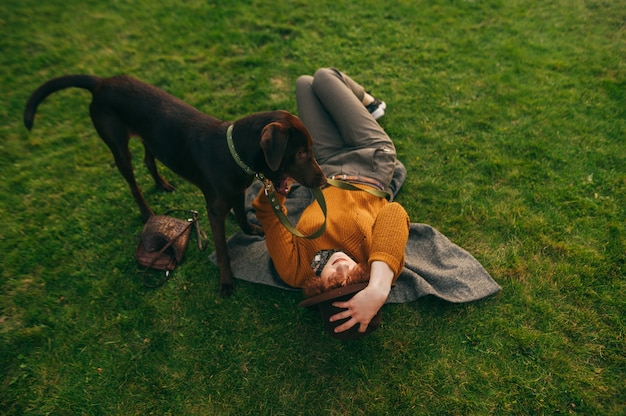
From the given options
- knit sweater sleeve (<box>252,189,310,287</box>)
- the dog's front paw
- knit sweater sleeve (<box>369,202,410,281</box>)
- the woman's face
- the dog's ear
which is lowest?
the dog's front paw

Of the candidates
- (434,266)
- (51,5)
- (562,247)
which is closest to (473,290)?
(434,266)

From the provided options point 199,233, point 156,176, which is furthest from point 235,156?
point 156,176

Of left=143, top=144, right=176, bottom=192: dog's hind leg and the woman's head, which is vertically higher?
the woman's head

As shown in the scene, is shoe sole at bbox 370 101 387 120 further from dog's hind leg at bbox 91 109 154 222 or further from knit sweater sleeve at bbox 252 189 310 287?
dog's hind leg at bbox 91 109 154 222

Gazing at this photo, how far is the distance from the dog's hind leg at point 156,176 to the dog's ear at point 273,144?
2.13 meters

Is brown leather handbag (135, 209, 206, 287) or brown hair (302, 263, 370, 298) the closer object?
brown hair (302, 263, 370, 298)

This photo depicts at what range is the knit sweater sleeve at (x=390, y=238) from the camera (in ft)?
9.74

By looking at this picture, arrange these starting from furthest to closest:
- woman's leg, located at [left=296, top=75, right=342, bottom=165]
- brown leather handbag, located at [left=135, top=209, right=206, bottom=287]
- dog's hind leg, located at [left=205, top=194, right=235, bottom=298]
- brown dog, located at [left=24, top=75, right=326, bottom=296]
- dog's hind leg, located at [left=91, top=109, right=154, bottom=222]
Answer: woman's leg, located at [left=296, top=75, right=342, bottom=165], brown leather handbag, located at [left=135, top=209, right=206, bottom=287], dog's hind leg, located at [left=91, top=109, right=154, bottom=222], dog's hind leg, located at [left=205, top=194, right=235, bottom=298], brown dog, located at [left=24, top=75, right=326, bottom=296]

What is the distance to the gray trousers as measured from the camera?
3949 millimetres

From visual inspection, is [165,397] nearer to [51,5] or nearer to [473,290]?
[473,290]

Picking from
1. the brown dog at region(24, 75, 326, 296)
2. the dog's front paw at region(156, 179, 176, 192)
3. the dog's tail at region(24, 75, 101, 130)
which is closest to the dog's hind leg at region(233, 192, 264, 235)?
the brown dog at region(24, 75, 326, 296)

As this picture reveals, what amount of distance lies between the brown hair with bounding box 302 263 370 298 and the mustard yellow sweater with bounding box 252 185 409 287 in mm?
265

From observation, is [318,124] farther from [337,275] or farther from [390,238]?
[337,275]

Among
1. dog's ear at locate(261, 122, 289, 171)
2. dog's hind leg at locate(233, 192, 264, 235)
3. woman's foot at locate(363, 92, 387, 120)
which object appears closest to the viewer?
dog's ear at locate(261, 122, 289, 171)
